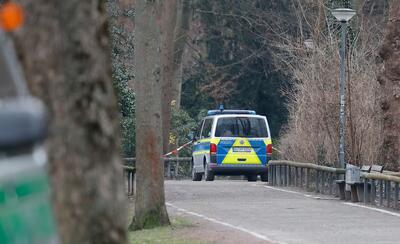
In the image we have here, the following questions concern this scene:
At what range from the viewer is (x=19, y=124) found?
131 inches

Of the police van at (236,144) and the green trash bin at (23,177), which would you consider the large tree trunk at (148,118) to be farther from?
the police van at (236,144)

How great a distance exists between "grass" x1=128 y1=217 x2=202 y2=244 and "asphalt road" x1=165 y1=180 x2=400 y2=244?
0.60 metres

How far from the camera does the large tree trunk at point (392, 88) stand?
26.4 meters

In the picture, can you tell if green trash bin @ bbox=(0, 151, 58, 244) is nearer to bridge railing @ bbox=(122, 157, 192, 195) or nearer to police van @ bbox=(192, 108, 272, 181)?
police van @ bbox=(192, 108, 272, 181)

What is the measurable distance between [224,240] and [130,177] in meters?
10.5

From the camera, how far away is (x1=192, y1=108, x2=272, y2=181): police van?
33469 mm

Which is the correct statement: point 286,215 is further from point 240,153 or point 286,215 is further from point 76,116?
point 76,116

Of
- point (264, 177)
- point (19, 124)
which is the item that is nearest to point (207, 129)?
point (264, 177)

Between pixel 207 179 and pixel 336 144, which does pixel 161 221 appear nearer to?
pixel 336 144

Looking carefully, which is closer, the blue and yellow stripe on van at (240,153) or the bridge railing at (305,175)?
the bridge railing at (305,175)

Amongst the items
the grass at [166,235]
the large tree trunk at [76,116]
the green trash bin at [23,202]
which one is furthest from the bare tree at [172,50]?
the green trash bin at [23,202]

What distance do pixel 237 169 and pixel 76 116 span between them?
28.8m

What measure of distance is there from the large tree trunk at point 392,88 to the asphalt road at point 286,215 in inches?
94.9

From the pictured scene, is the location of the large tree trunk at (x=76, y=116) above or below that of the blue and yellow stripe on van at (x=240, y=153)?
below
